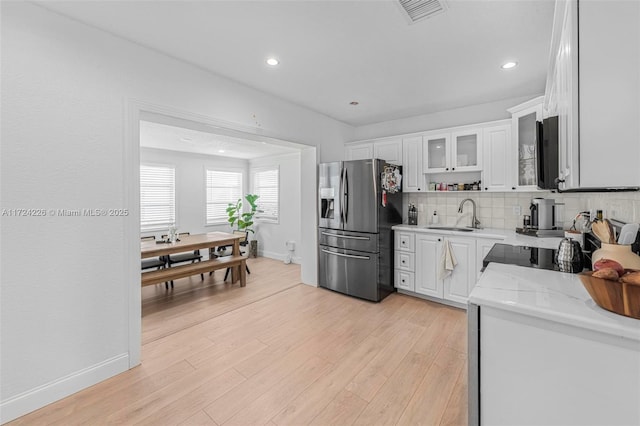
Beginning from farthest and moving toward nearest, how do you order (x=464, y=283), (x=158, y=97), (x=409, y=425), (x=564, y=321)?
(x=464, y=283) → (x=158, y=97) → (x=409, y=425) → (x=564, y=321)

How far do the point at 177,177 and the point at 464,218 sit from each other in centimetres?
551

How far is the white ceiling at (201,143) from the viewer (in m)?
4.15

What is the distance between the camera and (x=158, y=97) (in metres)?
2.34

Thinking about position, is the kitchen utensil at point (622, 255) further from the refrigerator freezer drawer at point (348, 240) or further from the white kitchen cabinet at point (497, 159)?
the refrigerator freezer drawer at point (348, 240)

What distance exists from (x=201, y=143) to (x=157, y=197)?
159cm

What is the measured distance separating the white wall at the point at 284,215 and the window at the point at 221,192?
87 centimetres

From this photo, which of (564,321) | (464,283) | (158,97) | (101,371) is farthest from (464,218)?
(101,371)

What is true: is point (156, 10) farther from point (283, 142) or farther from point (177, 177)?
point (177, 177)

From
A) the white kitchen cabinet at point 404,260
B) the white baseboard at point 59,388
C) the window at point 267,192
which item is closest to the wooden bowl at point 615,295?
the white kitchen cabinet at point 404,260

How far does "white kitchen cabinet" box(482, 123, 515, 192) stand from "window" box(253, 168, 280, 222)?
417cm

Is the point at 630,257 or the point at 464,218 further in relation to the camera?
the point at 464,218

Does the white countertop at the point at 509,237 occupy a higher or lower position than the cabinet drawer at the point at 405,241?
higher

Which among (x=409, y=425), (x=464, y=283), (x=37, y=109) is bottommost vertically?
(x=409, y=425)

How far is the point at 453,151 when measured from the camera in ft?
11.8
